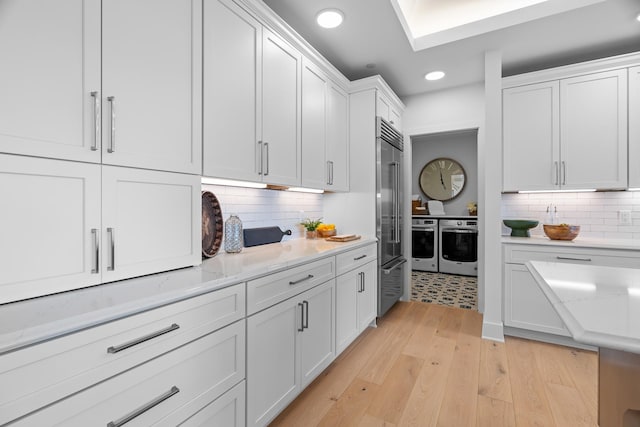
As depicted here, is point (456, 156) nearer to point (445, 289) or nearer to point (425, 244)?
point (425, 244)

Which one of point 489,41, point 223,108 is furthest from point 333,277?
point 489,41

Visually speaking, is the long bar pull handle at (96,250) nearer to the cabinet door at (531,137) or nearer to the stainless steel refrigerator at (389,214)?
the stainless steel refrigerator at (389,214)

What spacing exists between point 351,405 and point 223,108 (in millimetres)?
1915

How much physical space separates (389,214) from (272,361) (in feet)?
7.02

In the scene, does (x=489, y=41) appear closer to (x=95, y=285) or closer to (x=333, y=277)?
(x=333, y=277)

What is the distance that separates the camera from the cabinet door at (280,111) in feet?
6.46

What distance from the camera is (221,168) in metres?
1.64

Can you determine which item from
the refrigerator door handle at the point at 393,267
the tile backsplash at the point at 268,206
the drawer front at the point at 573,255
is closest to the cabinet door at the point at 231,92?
the tile backsplash at the point at 268,206

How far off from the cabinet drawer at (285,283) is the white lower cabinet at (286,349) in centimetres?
4

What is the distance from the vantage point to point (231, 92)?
1699 mm

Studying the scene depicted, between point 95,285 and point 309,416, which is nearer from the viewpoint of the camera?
point 95,285

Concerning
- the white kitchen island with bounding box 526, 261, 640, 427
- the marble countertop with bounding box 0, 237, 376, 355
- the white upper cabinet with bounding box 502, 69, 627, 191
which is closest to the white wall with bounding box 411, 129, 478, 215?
the white upper cabinet with bounding box 502, 69, 627, 191

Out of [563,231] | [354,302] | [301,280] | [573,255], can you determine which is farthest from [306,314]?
[563,231]

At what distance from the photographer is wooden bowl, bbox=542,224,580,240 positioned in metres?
2.76
